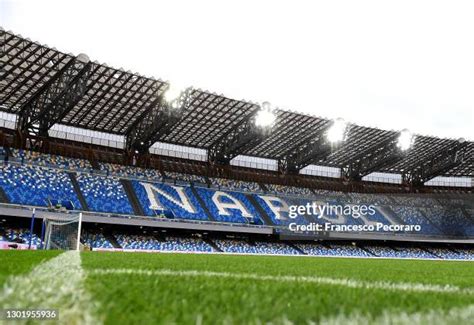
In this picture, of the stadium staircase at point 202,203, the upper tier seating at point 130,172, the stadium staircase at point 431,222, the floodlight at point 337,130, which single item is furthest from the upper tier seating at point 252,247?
the stadium staircase at point 431,222

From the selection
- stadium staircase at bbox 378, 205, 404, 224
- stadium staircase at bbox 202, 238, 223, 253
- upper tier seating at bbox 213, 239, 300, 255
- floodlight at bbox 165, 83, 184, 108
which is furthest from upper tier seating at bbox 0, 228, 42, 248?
stadium staircase at bbox 378, 205, 404, 224

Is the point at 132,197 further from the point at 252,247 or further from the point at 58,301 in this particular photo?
the point at 58,301

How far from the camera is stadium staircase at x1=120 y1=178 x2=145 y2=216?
39.5 metres

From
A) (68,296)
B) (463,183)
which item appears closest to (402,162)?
(463,183)

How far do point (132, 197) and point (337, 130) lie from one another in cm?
2010

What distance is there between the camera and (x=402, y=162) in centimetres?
5653

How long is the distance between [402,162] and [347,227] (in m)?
14.5

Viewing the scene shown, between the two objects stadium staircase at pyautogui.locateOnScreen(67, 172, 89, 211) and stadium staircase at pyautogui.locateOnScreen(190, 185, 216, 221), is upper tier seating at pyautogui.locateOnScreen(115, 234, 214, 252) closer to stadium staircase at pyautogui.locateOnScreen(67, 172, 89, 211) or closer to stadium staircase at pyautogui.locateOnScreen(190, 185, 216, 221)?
stadium staircase at pyautogui.locateOnScreen(190, 185, 216, 221)

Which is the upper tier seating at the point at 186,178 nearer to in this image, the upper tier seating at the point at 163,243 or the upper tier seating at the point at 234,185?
the upper tier seating at the point at 234,185

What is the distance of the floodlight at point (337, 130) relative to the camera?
4259 centimetres

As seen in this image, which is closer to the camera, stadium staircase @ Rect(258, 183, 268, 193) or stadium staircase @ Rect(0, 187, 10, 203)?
stadium staircase @ Rect(0, 187, 10, 203)

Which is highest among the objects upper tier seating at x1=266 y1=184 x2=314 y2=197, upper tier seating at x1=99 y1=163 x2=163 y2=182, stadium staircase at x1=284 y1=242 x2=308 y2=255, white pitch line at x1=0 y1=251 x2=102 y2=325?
white pitch line at x1=0 y1=251 x2=102 y2=325

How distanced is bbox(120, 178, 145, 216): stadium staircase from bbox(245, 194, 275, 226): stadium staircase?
12896 mm

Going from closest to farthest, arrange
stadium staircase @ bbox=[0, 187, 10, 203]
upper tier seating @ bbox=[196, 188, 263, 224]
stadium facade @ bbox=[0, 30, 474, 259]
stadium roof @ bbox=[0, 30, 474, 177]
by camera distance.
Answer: stadium roof @ bbox=[0, 30, 474, 177]
stadium staircase @ bbox=[0, 187, 10, 203]
stadium facade @ bbox=[0, 30, 474, 259]
upper tier seating @ bbox=[196, 188, 263, 224]
